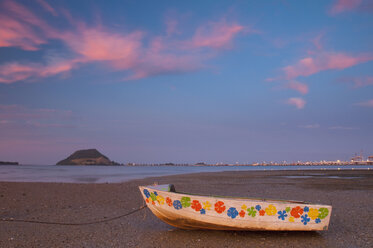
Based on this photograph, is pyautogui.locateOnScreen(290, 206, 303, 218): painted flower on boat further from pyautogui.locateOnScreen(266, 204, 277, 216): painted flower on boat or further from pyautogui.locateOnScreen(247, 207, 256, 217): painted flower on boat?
pyautogui.locateOnScreen(247, 207, 256, 217): painted flower on boat

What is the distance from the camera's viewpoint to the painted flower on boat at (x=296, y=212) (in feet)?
23.5

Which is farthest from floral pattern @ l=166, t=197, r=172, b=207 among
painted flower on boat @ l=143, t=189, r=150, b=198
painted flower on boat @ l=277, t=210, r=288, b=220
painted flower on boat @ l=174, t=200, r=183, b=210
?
painted flower on boat @ l=277, t=210, r=288, b=220

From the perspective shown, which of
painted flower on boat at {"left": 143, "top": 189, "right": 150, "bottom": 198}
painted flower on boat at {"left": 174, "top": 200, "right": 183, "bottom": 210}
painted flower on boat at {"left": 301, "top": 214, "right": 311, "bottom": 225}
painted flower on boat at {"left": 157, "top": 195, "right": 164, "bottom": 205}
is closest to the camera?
painted flower on boat at {"left": 301, "top": 214, "right": 311, "bottom": 225}

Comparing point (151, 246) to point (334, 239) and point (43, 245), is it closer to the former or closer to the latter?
point (43, 245)

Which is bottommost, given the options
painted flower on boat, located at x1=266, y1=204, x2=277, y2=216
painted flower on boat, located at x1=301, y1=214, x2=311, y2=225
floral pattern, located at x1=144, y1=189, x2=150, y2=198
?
painted flower on boat, located at x1=301, y1=214, x2=311, y2=225

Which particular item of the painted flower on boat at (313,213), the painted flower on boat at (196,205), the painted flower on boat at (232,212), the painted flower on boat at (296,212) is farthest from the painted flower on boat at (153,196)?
the painted flower on boat at (313,213)

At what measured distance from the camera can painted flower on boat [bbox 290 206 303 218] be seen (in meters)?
7.15

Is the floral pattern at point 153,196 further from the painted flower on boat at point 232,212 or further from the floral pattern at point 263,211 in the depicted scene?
the painted flower on boat at point 232,212

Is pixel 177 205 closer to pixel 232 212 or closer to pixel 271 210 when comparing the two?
pixel 232 212

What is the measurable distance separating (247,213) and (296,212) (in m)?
1.21

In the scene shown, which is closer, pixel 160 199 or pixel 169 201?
pixel 169 201

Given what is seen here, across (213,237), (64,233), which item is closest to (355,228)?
(213,237)

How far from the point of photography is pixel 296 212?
716cm

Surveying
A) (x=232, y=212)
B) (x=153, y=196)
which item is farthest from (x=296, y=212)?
(x=153, y=196)
